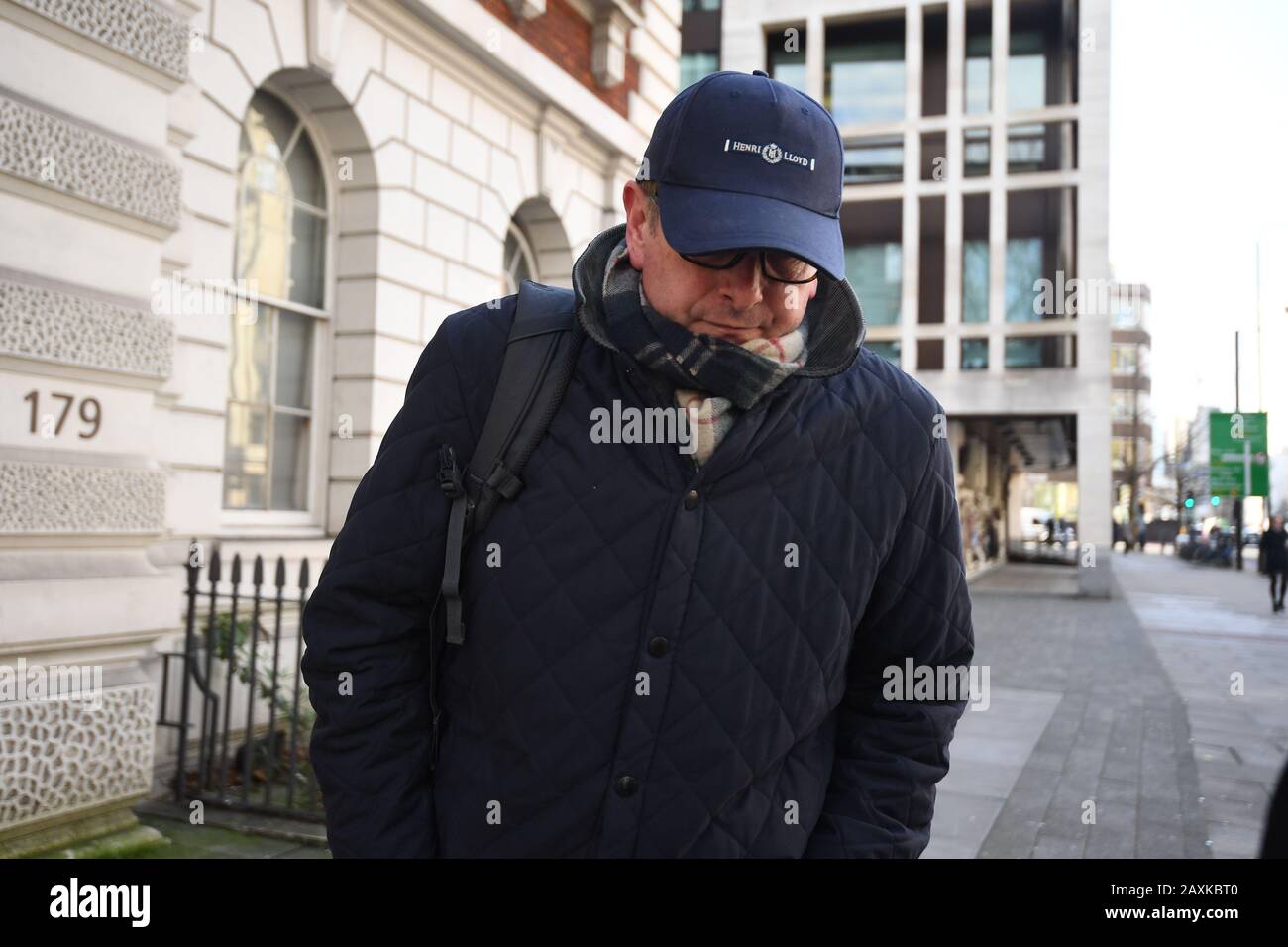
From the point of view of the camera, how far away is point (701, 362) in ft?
5.54

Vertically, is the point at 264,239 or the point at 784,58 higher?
the point at 784,58

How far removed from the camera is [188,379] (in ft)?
20.1

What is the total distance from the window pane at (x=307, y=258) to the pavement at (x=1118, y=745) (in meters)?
5.42

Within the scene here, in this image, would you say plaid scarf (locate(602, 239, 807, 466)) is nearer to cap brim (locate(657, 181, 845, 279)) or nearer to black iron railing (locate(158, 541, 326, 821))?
cap brim (locate(657, 181, 845, 279))

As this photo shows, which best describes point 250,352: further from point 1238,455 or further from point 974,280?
point 1238,455

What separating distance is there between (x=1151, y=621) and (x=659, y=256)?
19.4m

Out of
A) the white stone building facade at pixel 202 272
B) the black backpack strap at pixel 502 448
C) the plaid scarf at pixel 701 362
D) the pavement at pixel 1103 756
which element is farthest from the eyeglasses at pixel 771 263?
the white stone building facade at pixel 202 272

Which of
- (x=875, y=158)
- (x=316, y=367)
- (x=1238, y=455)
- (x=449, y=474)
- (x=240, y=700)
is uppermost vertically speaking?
(x=875, y=158)

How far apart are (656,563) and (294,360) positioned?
20.9ft

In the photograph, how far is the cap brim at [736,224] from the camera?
1604 millimetres

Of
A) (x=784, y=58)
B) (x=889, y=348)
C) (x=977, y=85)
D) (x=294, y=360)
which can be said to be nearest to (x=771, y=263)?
(x=294, y=360)
